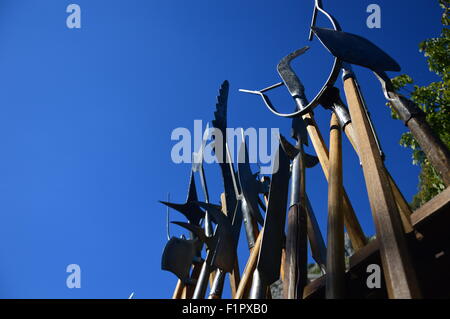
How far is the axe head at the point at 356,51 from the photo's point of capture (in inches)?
129

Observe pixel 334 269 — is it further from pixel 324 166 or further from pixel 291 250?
pixel 324 166

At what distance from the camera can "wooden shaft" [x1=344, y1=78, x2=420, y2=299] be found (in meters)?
2.04

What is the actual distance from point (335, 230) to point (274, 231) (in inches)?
26.4

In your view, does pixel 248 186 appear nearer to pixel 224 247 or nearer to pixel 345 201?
pixel 224 247

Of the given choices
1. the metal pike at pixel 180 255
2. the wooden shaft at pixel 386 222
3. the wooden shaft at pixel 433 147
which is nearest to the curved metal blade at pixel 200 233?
the metal pike at pixel 180 255

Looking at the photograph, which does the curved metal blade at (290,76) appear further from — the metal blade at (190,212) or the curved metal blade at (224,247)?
the metal blade at (190,212)

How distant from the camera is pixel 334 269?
7.75 ft

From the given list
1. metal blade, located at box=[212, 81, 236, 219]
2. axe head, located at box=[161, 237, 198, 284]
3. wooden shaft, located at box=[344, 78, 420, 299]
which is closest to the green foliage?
metal blade, located at box=[212, 81, 236, 219]

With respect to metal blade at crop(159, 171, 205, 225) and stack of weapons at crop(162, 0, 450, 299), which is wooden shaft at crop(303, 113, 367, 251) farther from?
metal blade at crop(159, 171, 205, 225)

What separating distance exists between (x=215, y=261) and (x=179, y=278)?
53.6 inches

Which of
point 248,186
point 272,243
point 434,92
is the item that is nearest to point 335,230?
point 272,243

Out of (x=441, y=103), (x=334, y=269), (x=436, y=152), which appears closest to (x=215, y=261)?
(x=334, y=269)

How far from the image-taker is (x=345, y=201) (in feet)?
12.3
